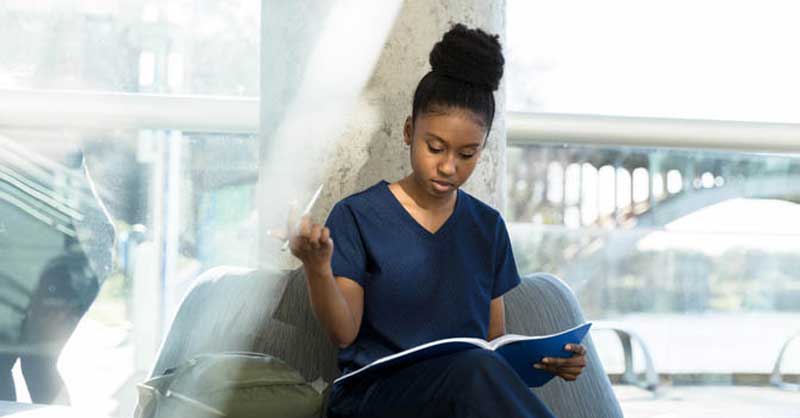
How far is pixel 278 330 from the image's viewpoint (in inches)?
80.0

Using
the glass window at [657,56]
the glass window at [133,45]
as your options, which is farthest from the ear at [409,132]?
the glass window at [657,56]

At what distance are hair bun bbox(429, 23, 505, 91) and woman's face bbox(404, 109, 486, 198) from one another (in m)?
0.09

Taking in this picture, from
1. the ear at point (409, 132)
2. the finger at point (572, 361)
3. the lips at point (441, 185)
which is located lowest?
the finger at point (572, 361)

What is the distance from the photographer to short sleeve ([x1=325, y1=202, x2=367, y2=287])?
1844mm

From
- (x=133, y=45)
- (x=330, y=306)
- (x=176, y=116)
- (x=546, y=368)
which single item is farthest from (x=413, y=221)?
(x=133, y=45)

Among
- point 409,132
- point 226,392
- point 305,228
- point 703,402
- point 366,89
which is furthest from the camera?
point 703,402

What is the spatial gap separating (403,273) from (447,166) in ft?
0.71

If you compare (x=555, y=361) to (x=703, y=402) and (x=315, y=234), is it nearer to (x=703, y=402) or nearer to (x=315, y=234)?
(x=315, y=234)

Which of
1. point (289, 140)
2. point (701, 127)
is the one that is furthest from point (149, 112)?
point (701, 127)

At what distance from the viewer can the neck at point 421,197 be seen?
1973 millimetres

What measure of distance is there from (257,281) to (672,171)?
169 centimetres

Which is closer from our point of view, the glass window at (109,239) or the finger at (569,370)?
the finger at (569,370)

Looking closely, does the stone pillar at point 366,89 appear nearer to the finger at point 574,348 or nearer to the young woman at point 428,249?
the young woman at point 428,249

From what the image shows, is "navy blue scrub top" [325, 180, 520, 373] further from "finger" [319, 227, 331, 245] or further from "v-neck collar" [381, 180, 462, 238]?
"finger" [319, 227, 331, 245]
